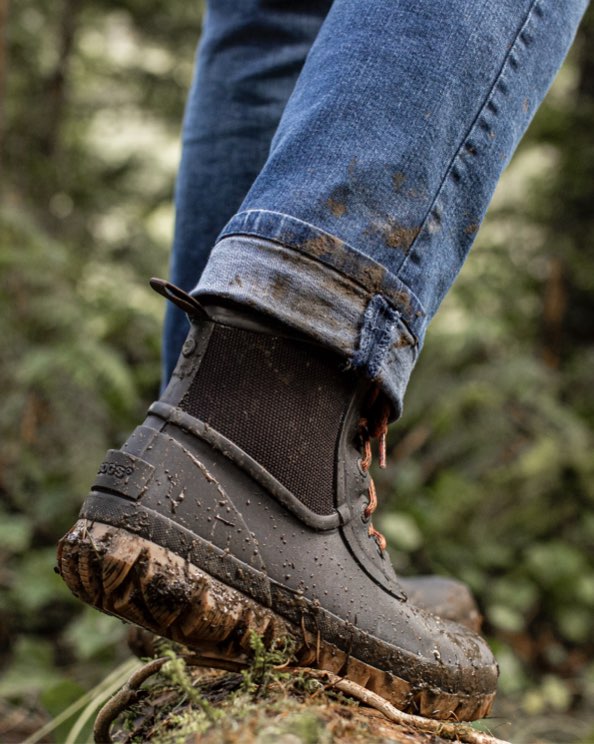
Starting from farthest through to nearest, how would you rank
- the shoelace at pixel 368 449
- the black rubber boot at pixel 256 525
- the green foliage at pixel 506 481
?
the green foliage at pixel 506 481 → the shoelace at pixel 368 449 → the black rubber boot at pixel 256 525

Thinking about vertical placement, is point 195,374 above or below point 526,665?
above

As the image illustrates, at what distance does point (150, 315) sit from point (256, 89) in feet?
6.28

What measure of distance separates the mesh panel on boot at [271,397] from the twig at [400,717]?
20 centimetres

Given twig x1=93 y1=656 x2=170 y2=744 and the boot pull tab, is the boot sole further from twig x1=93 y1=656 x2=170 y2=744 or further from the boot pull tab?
the boot pull tab

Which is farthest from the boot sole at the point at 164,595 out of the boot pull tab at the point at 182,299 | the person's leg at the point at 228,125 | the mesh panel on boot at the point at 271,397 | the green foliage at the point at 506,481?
the green foliage at the point at 506,481

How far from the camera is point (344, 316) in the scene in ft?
2.91

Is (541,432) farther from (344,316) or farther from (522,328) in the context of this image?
(344,316)

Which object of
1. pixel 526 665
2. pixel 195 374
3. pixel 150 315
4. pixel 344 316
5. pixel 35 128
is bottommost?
pixel 526 665

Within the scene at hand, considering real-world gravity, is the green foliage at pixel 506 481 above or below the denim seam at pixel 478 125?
below

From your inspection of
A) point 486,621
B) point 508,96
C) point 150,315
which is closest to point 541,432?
point 486,621

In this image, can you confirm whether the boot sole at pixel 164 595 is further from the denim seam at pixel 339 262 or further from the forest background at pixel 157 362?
the forest background at pixel 157 362

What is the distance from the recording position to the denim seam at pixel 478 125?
0.92 meters

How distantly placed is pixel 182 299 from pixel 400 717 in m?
0.55

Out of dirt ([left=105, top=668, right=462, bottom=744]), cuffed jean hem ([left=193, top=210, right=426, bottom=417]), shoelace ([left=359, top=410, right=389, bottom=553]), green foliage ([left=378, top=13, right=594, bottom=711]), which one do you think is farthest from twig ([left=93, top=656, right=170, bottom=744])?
green foliage ([left=378, top=13, right=594, bottom=711])
